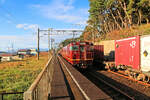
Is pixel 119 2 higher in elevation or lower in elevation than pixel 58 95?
higher

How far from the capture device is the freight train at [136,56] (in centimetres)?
945

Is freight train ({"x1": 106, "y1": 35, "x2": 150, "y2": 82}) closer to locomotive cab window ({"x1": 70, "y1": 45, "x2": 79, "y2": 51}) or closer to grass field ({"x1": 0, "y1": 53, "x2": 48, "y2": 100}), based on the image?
locomotive cab window ({"x1": 70, "y1": 45, "x2": 79, "y2": 51})

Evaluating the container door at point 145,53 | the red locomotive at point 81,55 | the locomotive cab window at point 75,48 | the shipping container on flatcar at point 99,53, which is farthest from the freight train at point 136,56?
the shipping container on flatcar at point 99,53

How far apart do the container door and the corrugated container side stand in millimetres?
384

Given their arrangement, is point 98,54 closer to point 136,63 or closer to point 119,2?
point 136,63

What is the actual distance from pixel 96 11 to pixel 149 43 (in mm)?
32060

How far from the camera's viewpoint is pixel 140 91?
8359mm

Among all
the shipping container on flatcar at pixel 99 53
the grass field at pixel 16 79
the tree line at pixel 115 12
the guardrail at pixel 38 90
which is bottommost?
the grass field at pixel 16 79

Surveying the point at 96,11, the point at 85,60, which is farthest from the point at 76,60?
the point at 96,11

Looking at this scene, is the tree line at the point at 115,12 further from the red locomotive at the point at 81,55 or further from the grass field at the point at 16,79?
the grass field at the point at 16,79

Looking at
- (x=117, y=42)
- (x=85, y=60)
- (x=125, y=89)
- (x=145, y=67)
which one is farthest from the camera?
(x=85, y=60)

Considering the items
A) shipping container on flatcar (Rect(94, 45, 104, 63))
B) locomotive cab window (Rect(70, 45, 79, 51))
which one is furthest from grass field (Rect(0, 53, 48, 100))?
shipping container on flatcar (Rect(94, 45, 104, 63))

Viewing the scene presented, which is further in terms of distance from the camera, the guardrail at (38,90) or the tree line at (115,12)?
the tree line at (115,12)

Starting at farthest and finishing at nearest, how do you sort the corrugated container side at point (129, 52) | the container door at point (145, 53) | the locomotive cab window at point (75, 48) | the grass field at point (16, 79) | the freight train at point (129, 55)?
the locomotive cab window at point (75, 48) → the corrugated container side at point (129, 52) → the grass field at point (16, 79) → the freight train at point (129, 55) → the container door at point (145, 53)
